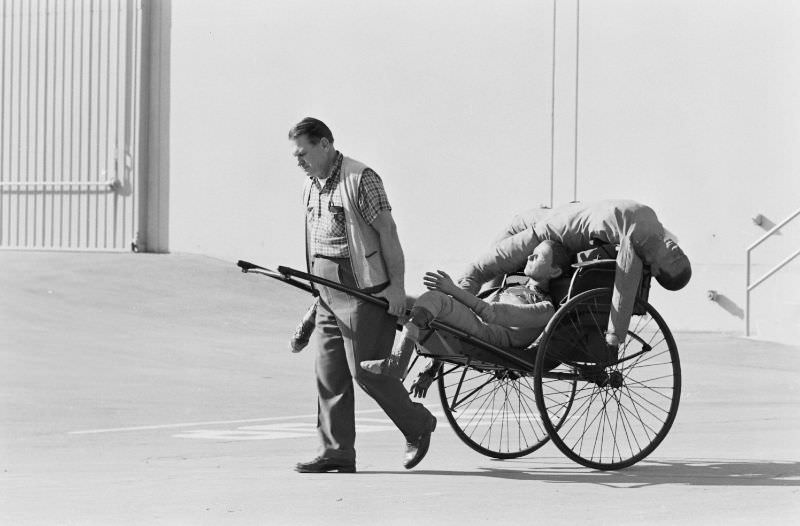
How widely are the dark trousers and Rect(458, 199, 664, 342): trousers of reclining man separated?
28.7 inches

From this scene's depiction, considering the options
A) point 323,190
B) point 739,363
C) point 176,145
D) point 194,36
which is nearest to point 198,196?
point 176,145

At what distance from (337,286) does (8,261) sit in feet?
59.9

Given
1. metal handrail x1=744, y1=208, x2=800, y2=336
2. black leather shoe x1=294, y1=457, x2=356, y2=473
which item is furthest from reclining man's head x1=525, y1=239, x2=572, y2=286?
metal handrail x1=744, y1=208, x2=800, y2=336

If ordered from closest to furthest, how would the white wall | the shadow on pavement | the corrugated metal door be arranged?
the shadow on pavement
the white wall
the corrugated metal door

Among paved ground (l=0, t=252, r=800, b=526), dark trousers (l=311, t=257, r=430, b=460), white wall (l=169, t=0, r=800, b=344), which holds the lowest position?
paved ground (l=0, t=252, r=800, b=526)

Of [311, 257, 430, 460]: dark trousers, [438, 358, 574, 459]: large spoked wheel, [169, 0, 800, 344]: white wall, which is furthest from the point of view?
[169, 0, 800, 344]: white wall

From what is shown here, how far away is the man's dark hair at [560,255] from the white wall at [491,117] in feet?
42.4

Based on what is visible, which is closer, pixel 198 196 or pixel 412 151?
pixel 412 151

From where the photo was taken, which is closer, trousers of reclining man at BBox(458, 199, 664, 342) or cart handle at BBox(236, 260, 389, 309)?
cart handle at BBox(236, 260, 389, 309)

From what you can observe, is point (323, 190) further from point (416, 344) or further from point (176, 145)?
point (176, 145)

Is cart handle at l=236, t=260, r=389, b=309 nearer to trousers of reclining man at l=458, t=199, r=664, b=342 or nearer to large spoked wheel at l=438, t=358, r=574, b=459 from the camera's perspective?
large spoked wheel at l=438, t=358, r=574, b=459

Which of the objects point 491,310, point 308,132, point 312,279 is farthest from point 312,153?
point 491,310

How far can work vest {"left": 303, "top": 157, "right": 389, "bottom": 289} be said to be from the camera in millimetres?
8977

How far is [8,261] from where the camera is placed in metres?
26.0
